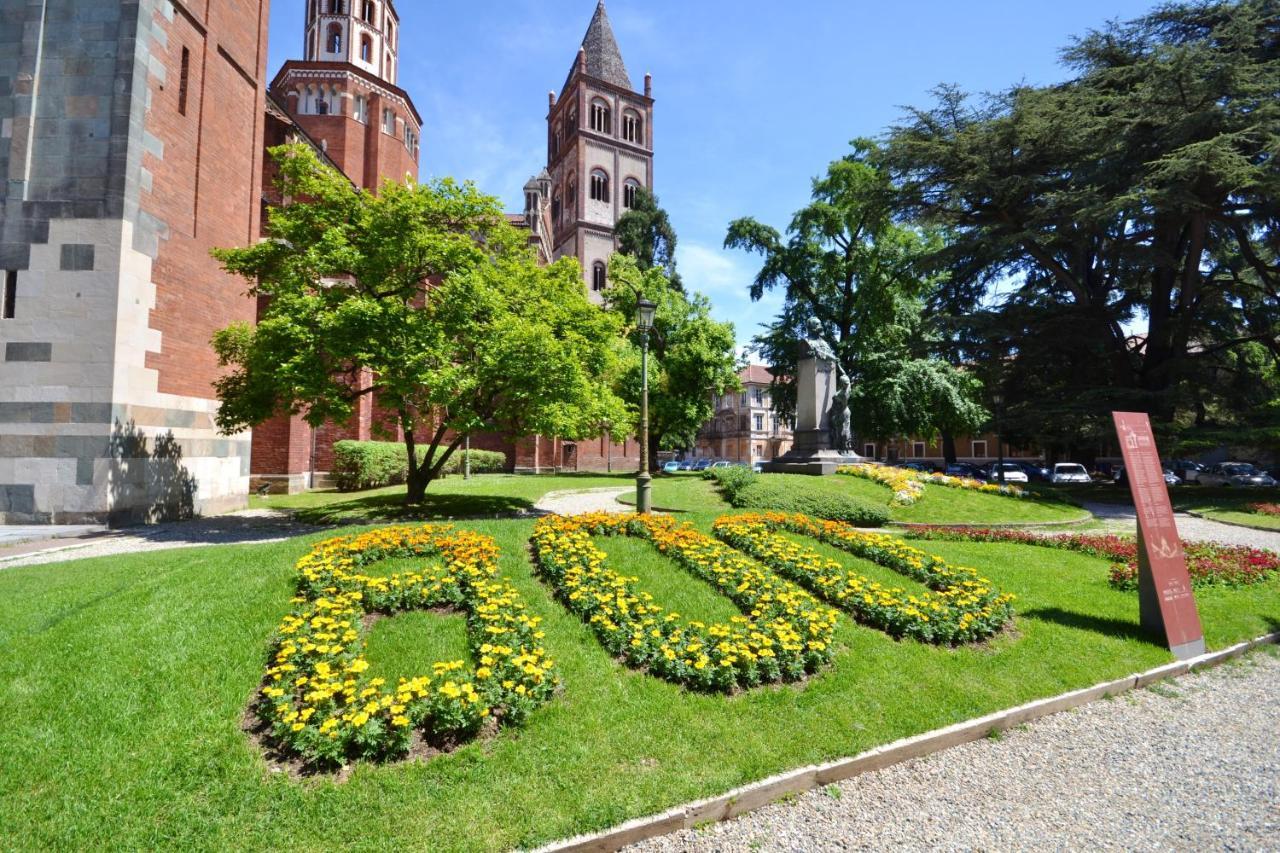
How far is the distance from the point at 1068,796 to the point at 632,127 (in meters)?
59.9

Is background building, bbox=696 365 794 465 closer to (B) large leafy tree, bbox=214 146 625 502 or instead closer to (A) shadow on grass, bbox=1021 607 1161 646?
(B) large leafy tree, bbox=214 146 625 502

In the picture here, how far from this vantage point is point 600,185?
52312mm

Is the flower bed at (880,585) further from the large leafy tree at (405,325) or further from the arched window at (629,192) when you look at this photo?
the arched window at (629,192)

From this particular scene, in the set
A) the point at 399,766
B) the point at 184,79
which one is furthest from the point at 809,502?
the point at 184,79

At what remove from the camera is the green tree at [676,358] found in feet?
103

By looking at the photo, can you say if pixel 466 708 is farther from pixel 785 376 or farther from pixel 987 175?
pixel 785 376

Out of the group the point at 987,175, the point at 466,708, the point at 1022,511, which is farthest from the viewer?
the point at 987,175

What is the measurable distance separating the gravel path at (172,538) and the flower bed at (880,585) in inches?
320

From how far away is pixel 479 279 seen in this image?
1247cm

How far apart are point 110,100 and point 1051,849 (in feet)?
61.1

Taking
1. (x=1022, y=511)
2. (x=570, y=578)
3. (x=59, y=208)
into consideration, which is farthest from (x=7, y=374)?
(x=1022, y=511)

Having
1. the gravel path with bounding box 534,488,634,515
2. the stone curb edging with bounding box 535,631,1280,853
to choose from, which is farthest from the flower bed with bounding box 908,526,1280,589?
the gravel path with bounding box 534,488,634,515

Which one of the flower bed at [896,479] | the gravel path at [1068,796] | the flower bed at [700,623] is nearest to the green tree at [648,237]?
the flower bed at [896,479]

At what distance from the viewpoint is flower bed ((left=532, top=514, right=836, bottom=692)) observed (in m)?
5.04
